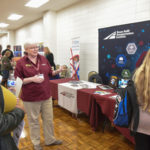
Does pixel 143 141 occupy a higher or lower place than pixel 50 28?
lower

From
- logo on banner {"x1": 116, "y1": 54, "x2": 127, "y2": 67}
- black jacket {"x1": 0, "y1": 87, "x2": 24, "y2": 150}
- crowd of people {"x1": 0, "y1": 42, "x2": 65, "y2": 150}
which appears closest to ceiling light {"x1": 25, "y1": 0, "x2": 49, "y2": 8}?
logo on banner {"x1": 116, "y1": 54, "x2": 127, "y2": 67}

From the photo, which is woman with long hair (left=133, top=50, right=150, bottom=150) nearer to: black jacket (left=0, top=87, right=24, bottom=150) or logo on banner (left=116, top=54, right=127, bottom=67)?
black jacket (left=0, top=87, right=24, bottom=150)

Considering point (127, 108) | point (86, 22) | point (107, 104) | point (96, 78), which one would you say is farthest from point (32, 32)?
point (127, 108)

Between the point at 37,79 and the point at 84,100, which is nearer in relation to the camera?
the point at 37,79

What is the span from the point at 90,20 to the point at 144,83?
3610 mm

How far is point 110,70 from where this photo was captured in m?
3.56

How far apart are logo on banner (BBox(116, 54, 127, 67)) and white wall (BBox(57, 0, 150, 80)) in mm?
749

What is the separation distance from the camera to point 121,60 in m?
3.31

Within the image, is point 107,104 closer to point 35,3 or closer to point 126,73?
point 126,73

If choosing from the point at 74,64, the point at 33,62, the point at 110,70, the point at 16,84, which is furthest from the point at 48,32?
the point at 16,84

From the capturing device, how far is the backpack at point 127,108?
3.64 ft

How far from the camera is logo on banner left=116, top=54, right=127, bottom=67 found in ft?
10.7

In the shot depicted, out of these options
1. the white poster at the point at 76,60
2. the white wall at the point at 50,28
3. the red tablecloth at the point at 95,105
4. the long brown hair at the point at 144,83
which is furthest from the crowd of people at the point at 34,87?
the white wall at the point at 50,28

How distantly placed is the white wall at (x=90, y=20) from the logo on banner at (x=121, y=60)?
2.46 feet
